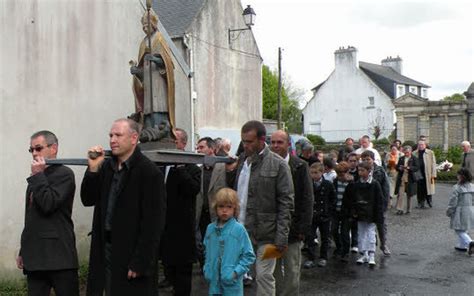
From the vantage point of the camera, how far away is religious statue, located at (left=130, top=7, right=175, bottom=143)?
6.99 meters

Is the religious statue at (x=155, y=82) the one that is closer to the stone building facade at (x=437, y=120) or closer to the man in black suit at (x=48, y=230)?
the man in black suit at (x=48, y=230)

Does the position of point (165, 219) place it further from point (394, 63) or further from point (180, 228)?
point (394, 63)

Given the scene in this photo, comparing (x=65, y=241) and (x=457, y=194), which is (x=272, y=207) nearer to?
(x=65, y=241)

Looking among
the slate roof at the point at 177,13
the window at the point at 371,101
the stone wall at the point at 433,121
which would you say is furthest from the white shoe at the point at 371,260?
the window at the point at 371,101

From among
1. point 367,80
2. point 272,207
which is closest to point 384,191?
point 272,207

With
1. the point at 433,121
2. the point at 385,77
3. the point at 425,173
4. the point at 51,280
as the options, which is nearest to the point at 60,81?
the point at 51,280

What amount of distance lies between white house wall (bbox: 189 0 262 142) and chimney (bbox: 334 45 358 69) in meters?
27.3

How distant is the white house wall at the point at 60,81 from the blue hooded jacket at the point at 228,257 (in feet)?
12.5

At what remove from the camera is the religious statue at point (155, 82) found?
699 centimetres

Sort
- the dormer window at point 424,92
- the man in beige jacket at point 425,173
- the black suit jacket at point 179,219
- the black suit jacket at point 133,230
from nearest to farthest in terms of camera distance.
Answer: the black suit jacket at point 133,230 < the black suit jacket at point 179,219 < the man in beige jacket at point 425,173 < the dormer window at point 424,92

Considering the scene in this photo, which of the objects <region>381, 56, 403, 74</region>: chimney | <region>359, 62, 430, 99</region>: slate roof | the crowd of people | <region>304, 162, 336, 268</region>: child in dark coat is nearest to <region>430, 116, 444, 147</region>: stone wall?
<region>359, 62, 430, 99</region>: slate roof

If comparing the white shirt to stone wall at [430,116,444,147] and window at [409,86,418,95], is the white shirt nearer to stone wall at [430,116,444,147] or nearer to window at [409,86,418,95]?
stone wall at [430,116,444,147]

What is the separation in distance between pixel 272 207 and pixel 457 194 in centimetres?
607

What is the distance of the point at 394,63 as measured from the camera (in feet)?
197
